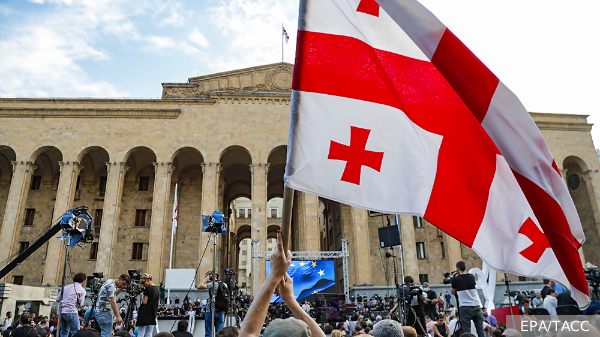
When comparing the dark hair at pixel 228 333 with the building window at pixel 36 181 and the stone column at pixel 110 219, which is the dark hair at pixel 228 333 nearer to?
the stone column at pixel 110 219

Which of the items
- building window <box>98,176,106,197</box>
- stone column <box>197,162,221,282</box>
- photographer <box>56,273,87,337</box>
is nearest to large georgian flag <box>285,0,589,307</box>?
photographer <box>56,273,87,337</box>

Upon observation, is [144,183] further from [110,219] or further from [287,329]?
[287,329]

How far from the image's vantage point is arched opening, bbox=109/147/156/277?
28719 mm

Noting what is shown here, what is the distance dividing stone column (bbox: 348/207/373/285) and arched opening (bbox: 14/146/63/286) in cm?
2143

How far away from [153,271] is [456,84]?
24696 mm

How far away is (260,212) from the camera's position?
26.2m

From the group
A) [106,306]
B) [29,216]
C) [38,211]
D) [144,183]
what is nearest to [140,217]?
[144,183]

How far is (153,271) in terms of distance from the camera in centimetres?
2416

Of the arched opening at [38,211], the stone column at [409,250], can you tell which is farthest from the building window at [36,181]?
the stone column at [409,250]

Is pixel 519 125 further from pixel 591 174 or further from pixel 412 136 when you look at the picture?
pixel 591 174

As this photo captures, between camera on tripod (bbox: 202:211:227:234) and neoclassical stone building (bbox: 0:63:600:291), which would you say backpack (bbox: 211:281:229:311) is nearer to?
camera on tripod (bbox: 202:211:227:234)

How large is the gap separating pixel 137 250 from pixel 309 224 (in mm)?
13331

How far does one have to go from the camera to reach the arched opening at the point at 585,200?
1138 inches

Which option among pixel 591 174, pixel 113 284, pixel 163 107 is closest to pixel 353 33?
pixel 113 284
